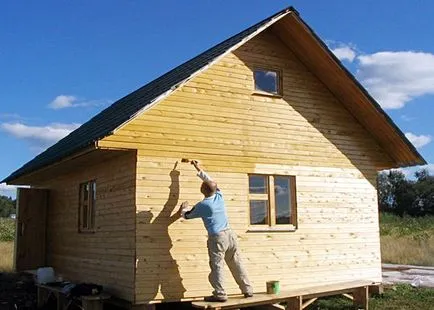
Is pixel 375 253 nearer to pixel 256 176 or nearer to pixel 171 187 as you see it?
pixel 256 176

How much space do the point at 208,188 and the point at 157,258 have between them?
5.47 ft

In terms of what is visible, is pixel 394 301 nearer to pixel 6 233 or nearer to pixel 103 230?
pixel 103 230

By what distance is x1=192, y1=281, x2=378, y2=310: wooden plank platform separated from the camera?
9969 millimetres

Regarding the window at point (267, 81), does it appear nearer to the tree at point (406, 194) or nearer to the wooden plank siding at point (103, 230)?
the wooden plank siding at point (103, 230)

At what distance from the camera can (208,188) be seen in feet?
34.6

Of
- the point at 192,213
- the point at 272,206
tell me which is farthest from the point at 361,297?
the point at 192,213

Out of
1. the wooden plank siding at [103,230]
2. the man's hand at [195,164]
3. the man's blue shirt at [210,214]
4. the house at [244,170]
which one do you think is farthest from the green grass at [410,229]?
the man's blue shirt at [210,214]

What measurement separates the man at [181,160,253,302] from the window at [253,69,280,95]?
124 inches

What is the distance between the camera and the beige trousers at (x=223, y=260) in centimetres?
1013

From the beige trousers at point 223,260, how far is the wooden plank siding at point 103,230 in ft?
4.96

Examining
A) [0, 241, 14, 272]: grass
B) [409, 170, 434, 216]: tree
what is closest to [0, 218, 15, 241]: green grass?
[0, 241, 14, 272]: grass

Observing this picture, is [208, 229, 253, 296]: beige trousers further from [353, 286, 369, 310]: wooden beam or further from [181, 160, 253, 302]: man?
[353, 286, 369, 310]: wooden beam

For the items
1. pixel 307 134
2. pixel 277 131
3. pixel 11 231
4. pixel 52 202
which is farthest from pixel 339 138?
pixel 11 231

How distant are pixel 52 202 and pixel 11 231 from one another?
2164cm
